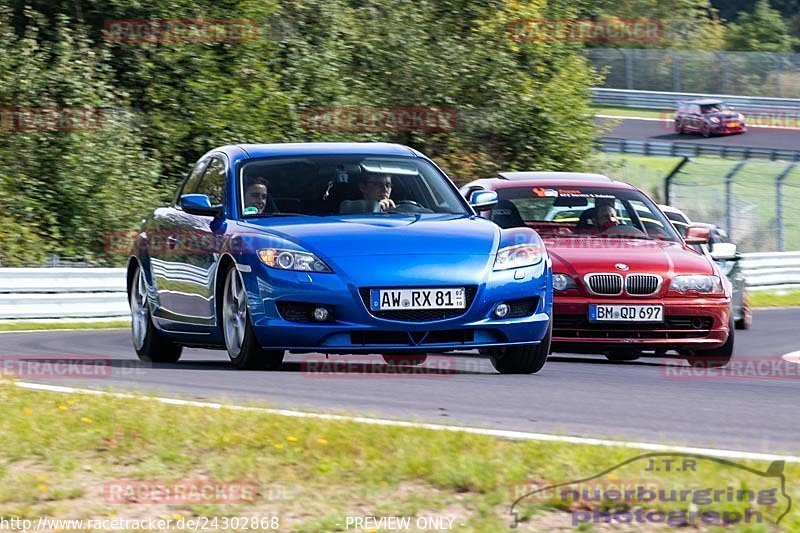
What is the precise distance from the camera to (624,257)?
450 inches

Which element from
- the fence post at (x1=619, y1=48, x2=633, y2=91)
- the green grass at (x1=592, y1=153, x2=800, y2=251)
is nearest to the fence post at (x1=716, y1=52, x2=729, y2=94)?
the fence post at (x1=619, y1=48, x2=633, y2=91)

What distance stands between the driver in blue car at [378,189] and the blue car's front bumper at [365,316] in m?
1.16

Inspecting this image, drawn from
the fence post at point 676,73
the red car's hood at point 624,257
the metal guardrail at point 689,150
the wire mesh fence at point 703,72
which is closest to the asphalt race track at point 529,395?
the red car's hood at point 624,257

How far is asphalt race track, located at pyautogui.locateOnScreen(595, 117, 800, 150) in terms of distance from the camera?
47.1 metres

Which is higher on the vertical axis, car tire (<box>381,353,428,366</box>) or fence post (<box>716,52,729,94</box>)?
car tire (<box>381,353,428,366</box>)

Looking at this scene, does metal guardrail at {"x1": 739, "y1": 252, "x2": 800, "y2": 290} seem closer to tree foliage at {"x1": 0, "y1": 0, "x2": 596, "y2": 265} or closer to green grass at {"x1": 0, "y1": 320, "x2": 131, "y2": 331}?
tree foliage at {"x1": 0, "y1": 0, "x2": 596, "y2": 265}

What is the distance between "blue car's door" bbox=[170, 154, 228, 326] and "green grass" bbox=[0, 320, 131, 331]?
25.7ft

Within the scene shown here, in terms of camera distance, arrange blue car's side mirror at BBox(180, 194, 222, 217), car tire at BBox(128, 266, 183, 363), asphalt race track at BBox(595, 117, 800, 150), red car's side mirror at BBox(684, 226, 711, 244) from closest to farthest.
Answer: blue car's side mirror at BBox(180, 194, 222, 217), car tire at BBox(128, 266, 183, 363), red car's side mirror at BBox(684, 226, 711, 244), asphalt race track at BBox(595, 117, 800, 150)

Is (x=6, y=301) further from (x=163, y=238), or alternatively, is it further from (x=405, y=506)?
(x=405, y=506)

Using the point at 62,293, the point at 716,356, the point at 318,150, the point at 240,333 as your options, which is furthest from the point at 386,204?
the point at 62,293

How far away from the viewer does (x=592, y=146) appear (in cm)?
3241

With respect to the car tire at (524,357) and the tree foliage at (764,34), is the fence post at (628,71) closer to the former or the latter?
the tree foliage at (764,34)

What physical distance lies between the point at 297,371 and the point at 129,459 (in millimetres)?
3115

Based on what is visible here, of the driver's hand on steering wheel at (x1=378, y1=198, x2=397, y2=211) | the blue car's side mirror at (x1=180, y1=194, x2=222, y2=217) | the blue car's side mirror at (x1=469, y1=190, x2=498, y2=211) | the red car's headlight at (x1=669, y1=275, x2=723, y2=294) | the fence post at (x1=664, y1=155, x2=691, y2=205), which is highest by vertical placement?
the blue car's side mirror at (x1=469, y1=190, x2=498, y2=211)
